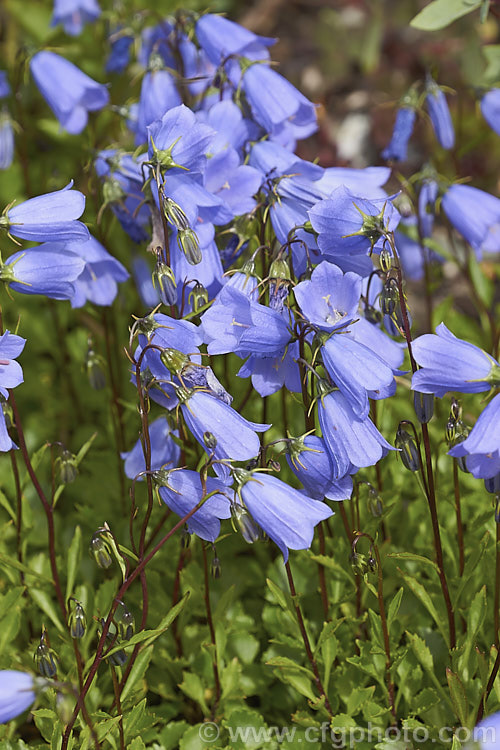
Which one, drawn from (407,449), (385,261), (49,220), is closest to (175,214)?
(49,220)

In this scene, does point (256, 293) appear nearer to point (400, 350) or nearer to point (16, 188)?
point (400, 350)

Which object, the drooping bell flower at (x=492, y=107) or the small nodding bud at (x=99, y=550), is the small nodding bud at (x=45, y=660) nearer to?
the small nodding bud at (x=99, y=550)

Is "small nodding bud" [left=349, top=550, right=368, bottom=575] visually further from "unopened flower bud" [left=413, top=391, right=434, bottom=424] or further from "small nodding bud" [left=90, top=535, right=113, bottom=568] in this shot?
"small nodding bud" [left=90, top=535, right=113, bottom=568]

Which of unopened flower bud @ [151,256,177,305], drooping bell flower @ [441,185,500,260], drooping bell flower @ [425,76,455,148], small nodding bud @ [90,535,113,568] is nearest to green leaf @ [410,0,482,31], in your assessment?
drooping bell flower @ [425,76,455,148]

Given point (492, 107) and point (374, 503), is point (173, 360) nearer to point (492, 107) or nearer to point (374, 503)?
point (374, 503)

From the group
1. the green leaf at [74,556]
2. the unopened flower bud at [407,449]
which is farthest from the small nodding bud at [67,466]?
the unopened flower bud at [407,449]

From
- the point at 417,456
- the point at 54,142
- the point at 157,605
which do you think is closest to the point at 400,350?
the point at 417,456
